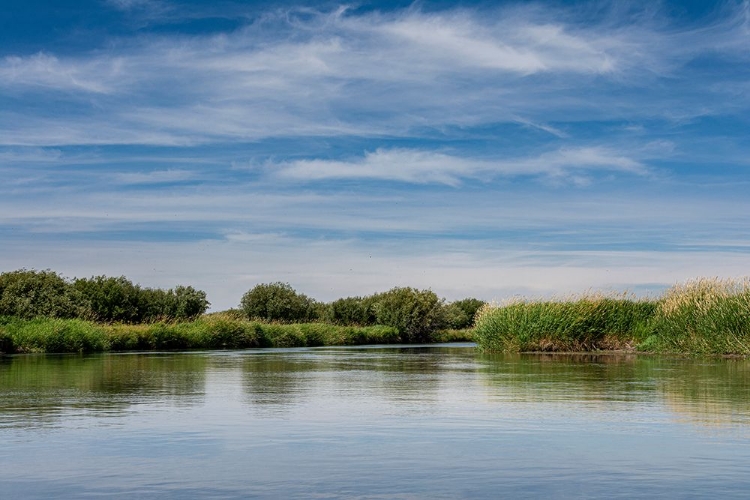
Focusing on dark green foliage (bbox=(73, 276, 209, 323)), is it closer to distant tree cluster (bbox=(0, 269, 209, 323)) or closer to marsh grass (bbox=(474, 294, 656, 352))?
distant tree cluster (bbox=(0, 269, 209, 323))

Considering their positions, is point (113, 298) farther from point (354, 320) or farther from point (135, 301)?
point (354, 320)

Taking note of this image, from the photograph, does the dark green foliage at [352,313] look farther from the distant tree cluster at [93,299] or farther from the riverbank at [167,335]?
the distant tree cluster at [93,299]

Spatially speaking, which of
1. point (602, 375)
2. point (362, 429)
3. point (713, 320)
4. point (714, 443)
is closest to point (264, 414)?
point (362, 429)

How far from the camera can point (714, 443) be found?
30.8 feet

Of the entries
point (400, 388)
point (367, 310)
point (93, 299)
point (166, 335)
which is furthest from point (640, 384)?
point (367, 310)

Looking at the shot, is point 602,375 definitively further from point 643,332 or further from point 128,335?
point 128,335

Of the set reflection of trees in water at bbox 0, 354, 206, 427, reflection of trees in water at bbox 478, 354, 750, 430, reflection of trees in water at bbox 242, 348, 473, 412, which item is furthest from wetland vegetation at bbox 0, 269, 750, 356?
reflection of trees in water at bbox 0, 354, 206, 427

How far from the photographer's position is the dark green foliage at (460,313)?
84.8 metres

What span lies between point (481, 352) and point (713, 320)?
11.3 meters

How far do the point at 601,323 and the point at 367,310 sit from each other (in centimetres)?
5218

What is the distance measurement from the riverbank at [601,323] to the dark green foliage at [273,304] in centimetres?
4495

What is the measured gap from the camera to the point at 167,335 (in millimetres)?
51094

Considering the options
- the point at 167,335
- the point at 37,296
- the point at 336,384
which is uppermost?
the point at 37,296


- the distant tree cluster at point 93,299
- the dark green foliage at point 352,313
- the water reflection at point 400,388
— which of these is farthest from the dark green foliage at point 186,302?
the water reflection at point 400,388
